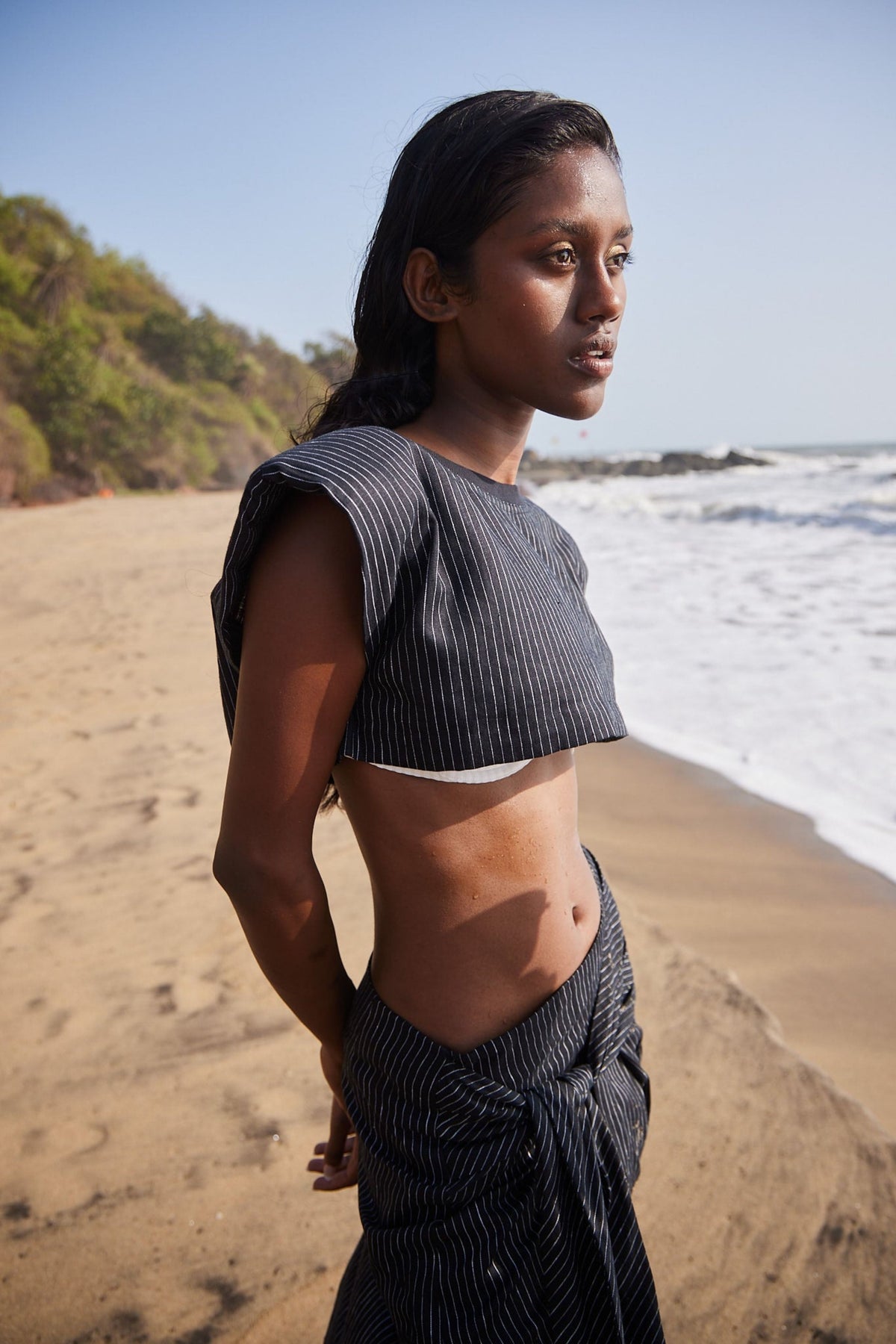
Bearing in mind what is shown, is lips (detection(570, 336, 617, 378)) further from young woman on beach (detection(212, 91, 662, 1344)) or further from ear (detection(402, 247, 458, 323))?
ear (detection(402, 247, 458, 323))

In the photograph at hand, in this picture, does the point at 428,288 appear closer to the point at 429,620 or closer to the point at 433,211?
the point at 433,211

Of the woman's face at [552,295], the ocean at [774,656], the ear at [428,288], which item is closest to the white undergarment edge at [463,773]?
the woman's face at [552,295]

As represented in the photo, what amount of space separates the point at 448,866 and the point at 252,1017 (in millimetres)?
1838

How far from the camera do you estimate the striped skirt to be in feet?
3.17

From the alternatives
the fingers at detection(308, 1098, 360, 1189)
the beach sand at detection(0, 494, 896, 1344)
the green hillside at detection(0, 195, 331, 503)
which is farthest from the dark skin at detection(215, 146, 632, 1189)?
the green hillside at detection(0, 195, 331, 503)

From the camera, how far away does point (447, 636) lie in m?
0.93

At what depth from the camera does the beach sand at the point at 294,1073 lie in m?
1.76

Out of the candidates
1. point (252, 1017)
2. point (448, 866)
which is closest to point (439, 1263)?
point (448, 866)

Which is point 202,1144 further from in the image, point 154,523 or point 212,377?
point 212,377

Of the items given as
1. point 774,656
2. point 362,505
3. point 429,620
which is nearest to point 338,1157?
point 429,620

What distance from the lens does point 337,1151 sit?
1.29m

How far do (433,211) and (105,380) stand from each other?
23.4 meters

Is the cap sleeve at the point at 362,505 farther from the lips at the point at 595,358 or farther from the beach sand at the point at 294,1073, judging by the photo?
the beach sand at the point at 294,1073

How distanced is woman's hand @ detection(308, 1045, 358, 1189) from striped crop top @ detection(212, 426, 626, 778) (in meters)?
0.52
